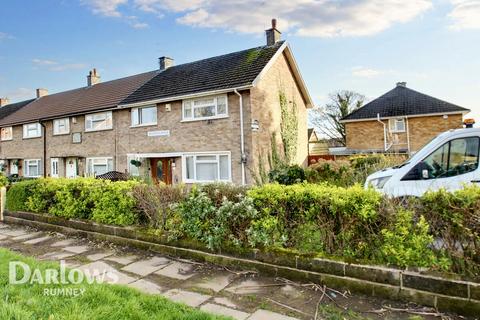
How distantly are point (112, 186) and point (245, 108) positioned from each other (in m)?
8.53

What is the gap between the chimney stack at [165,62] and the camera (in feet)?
69.2

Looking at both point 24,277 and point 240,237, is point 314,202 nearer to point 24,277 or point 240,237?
point 240,237

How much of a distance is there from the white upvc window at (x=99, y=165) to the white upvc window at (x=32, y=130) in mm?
6611

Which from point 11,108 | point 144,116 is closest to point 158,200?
point 144,116

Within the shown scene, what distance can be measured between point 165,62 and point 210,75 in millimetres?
6106

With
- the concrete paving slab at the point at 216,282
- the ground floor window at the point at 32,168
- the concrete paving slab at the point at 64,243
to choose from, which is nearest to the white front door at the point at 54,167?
the ground floor window at the point at 32,168

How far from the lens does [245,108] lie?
1410cm

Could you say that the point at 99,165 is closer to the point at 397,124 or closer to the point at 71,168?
the point at 71,168

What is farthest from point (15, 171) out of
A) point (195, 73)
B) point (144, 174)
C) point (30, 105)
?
point (195, 73)

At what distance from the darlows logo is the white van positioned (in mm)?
4688

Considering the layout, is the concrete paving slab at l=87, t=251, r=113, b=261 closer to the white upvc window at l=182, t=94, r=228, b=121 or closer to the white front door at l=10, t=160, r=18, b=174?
the white upvc window at l=182, t=94, r=228, b=121

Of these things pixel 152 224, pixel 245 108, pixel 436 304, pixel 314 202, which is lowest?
pixel 436 304

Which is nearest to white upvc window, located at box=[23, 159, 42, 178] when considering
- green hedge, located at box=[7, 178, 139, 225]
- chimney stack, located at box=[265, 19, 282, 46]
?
green hedge, located at box=[7, 178, 139, 225]

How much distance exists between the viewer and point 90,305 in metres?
3.22
